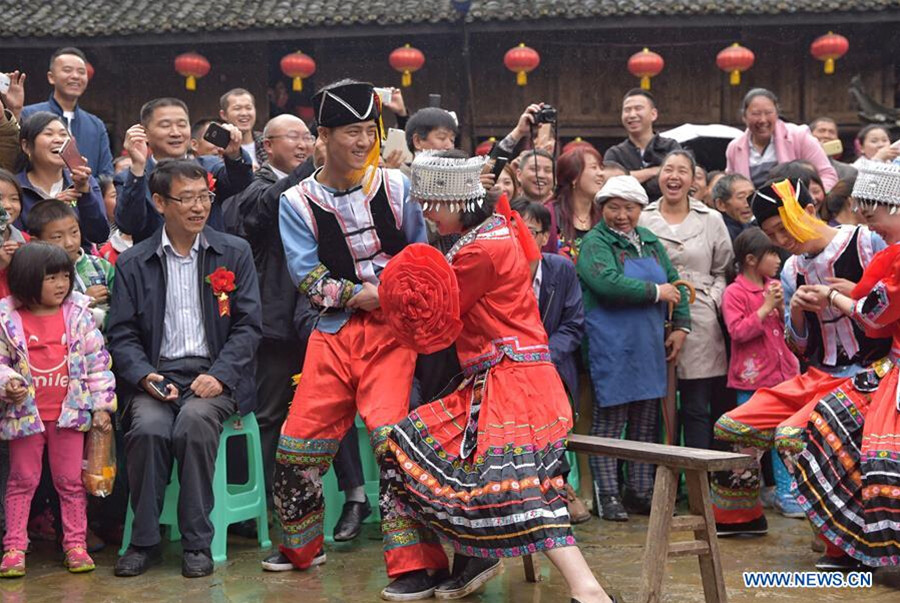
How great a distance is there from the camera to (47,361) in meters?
5.32

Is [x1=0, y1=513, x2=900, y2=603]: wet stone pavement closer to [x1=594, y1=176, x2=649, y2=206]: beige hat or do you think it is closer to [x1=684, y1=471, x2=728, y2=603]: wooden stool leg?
[x1=684, y1=471, x2=728, y2=603]: wooden stool leg

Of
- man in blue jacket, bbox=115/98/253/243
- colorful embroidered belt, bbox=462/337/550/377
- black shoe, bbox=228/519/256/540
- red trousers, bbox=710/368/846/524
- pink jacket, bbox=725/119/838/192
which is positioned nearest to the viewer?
colorful embroidered belt, bbox=462/337/550/377

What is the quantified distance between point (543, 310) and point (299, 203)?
185 centimetres

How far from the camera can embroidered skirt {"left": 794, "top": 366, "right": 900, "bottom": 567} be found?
4871 mm

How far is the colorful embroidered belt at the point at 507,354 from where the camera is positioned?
471 centimetres

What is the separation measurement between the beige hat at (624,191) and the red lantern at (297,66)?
28.3 ft

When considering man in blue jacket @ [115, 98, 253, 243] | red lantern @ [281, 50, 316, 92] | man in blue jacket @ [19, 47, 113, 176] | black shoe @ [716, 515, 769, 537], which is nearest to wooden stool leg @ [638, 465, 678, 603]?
black shoe @ [716, 515, 769, 537]

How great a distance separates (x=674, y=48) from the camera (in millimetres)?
14742

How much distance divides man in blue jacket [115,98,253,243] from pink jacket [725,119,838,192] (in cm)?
381

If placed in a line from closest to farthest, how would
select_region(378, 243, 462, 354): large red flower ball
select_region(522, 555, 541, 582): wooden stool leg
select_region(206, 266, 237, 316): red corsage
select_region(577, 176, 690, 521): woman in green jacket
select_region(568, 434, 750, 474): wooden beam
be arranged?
1. select_region(568, 434, 750, 474): wooden beam
2. select_region(378, 243, 462, 354): large red flower ball
3. select_region(522, 555, 541, 582): wooden stool leg
4. select_region(206, 266, 237, 316): red corsage
5. select_region(577, 176, 690, 521): woman in green jacket

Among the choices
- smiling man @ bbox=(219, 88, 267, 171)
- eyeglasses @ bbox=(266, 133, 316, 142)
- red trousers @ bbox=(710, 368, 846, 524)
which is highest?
smiling man @ bbox=(219, 88, 267, 171)

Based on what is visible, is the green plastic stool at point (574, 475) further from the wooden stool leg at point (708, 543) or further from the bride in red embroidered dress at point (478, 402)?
the wooden stool leg at point (708, 543)

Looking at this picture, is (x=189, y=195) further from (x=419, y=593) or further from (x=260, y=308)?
(x=419, y=593)

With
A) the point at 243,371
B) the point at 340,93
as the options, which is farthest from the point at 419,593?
the point at 340,93
